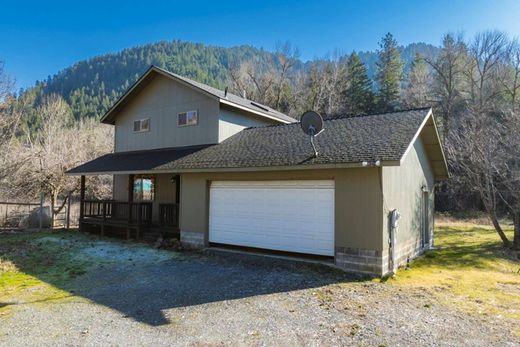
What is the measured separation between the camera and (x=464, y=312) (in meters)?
5.73

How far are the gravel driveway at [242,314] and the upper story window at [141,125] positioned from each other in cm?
837

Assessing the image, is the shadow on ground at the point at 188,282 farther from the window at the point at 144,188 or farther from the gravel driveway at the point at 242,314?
the window at the point at 144,188

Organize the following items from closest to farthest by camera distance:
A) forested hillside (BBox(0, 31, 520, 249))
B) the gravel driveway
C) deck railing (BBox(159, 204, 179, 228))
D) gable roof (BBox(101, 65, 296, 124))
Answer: the gravel driveway
deck railing (BBox(159, 204, 179, 228))
gable roof (BBox(101, 65, 296, 124))
forested hillside (BBox(0, 31, 520, 249))

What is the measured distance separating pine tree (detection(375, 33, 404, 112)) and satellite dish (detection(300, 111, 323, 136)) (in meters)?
26.7

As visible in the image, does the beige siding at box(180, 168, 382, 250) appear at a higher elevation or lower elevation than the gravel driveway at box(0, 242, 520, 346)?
higher

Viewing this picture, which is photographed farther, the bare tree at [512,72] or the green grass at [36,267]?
the bare tree at [512,72]

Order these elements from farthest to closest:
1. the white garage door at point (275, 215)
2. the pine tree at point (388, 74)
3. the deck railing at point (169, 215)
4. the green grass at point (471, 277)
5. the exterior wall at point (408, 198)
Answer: the pine tree at point (388, 74), the deck railing at point (169, 215), the white garage door at point (275, 215), the exterior wall at point (408, 198), the green grass at point (471, 277)

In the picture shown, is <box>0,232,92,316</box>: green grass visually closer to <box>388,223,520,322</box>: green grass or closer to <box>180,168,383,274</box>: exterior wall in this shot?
<box>180,168,383,274</box>: exterior wall

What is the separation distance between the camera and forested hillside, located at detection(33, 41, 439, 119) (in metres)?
55.2

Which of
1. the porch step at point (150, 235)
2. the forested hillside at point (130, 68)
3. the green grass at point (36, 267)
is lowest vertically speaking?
the green grass at point (36, 267)

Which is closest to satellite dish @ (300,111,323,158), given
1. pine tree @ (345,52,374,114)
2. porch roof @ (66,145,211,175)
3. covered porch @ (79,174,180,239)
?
porch roof @ (66,145,211,175)

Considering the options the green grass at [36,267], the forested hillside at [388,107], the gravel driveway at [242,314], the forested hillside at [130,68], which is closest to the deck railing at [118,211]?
the green grass at [36,267]

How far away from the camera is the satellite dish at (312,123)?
364 inches

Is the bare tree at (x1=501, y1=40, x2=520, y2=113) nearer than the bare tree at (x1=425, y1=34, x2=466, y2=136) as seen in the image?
Yes
